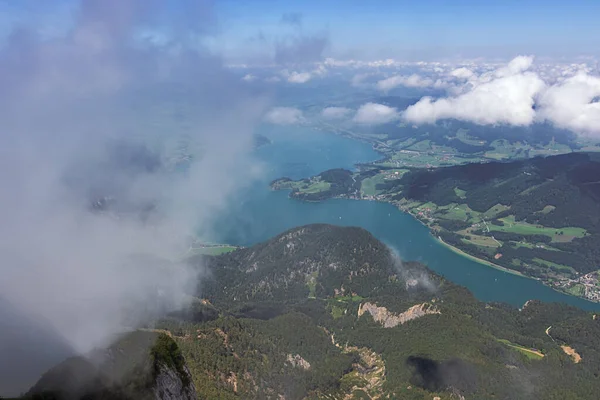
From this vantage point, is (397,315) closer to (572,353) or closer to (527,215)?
(572,353)

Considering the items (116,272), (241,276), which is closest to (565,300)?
(241,276)

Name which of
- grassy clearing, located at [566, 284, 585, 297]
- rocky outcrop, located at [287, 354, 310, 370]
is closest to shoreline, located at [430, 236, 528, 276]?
grassy clearing, located at [566, 284, 585, 297]

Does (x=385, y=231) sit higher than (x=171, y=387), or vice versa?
(x=171, y=387)

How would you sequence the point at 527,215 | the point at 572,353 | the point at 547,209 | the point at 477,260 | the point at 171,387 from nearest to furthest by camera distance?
the point at 171,387
the point at 572,353
the point at 477,260
the point at 547,209
the point at 527,215

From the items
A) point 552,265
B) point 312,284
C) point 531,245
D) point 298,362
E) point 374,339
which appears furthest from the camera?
point 531,245

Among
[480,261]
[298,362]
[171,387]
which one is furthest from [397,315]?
[480,261]

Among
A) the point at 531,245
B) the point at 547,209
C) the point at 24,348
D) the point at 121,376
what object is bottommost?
the point at 531,245

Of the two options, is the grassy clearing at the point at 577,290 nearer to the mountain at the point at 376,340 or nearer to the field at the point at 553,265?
the field at the point at 553,265

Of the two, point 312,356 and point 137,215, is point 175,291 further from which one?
point 137,215
